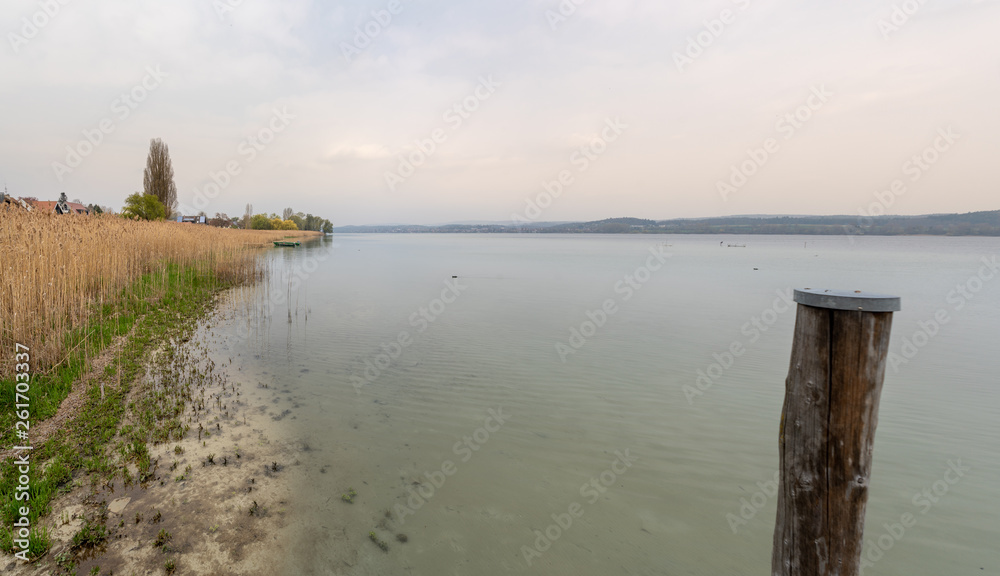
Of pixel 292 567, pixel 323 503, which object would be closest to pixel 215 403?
pixel 323 503

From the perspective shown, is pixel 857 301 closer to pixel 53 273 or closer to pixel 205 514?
pixel 205 514

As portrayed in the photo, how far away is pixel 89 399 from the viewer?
16.6ft

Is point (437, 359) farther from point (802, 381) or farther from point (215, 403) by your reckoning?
point (802, 381)

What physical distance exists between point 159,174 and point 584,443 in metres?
51.8

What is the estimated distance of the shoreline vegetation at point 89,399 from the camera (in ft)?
10.3

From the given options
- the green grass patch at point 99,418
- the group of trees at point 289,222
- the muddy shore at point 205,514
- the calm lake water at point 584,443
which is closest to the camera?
the muddy shore at point 205,514

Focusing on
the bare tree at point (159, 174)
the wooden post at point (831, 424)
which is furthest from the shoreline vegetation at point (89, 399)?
the bare tree at point (159, 174)

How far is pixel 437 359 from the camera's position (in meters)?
8.34

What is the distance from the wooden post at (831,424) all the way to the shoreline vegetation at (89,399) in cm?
397

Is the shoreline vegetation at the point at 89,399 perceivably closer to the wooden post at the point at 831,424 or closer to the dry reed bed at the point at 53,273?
the dry reed bed at the point at 53,273

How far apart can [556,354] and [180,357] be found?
6.93 metres

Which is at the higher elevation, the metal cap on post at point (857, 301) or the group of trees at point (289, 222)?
the group of trees at point (289, 222)

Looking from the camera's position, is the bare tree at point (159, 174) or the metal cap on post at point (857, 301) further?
the bare tree at point (159, 174)

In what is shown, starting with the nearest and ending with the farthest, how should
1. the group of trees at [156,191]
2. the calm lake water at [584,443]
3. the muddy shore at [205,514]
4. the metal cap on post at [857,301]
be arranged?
the metal cap on post at [857,301], the muddy shore at [205,514], the calm lake water at [584,443], the group of trees at [156,191]
